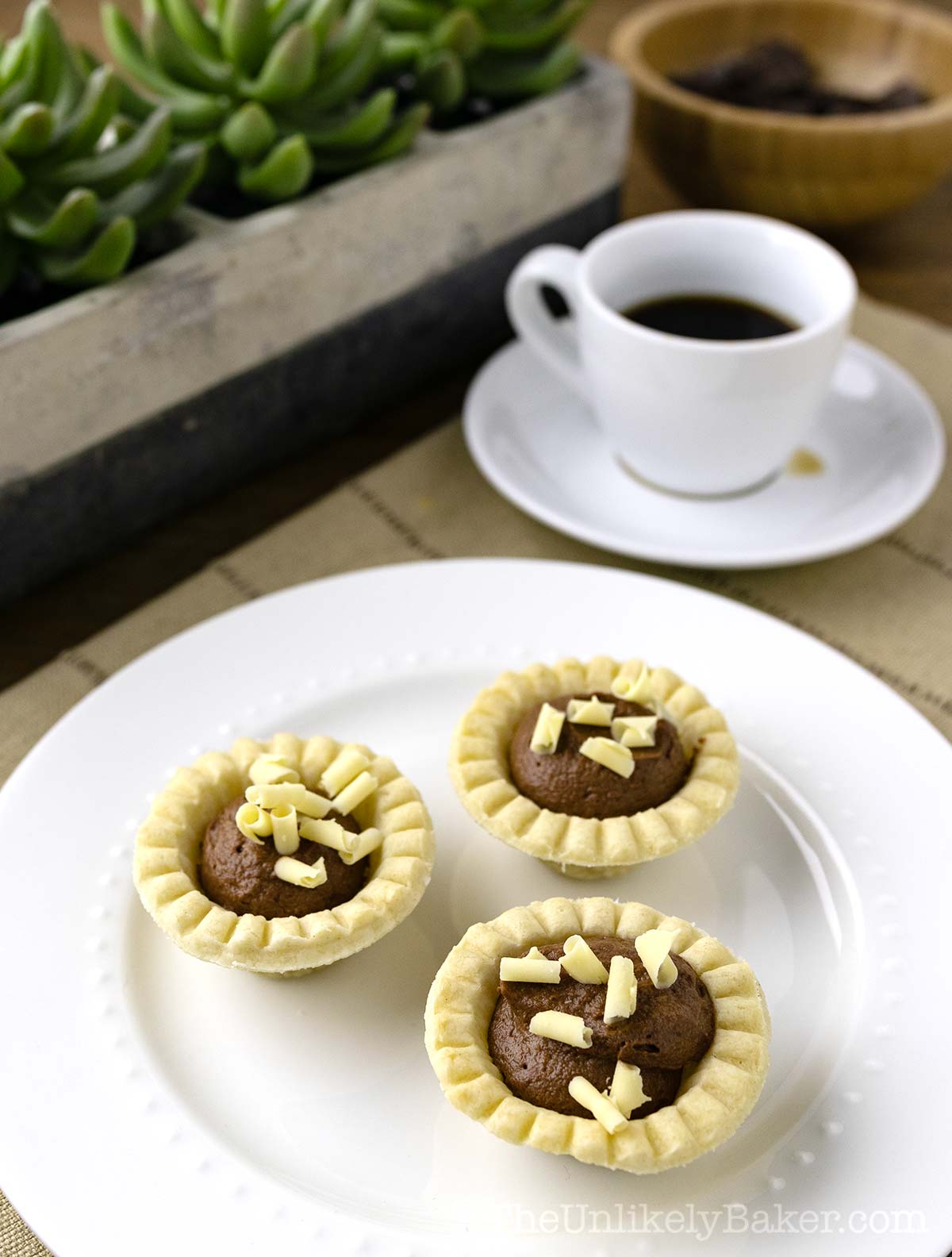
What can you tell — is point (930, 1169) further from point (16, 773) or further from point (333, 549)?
point (333, 549)

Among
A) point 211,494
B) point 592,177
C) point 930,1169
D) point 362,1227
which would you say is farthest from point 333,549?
point 930,1169

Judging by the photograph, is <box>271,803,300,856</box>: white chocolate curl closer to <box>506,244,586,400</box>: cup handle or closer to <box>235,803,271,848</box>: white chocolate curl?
<box>235,803,271,848</box>: white chocolate curl

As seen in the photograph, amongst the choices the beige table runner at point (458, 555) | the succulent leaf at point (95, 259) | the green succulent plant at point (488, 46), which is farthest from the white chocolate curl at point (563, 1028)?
the green succulent plant at point (488, 46)

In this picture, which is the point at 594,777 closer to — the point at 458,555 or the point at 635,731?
the point at 635,731

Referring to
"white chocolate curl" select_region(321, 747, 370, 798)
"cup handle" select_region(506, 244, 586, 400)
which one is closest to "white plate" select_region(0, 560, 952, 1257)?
"white chocolate curl" select_region(321, 747, 370, 798)

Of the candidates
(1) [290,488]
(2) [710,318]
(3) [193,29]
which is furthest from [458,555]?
(3) [193,29]

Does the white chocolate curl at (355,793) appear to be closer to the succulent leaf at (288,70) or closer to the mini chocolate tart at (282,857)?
the mini chocolate tart at (282,857)
